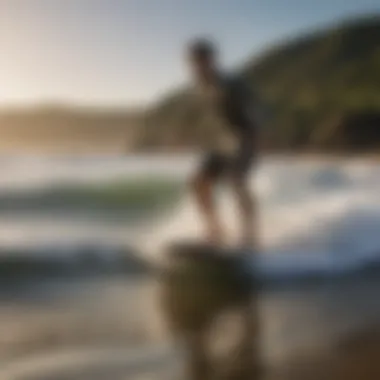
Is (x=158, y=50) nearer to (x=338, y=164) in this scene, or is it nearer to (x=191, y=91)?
(x=191, y=91)

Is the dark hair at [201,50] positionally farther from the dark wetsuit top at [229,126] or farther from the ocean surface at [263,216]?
the ocean surface at [263,216]

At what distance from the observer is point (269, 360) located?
0.97m

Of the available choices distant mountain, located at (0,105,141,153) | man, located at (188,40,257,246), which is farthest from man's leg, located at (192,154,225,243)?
distant mountain, located at (0,105,141,153)

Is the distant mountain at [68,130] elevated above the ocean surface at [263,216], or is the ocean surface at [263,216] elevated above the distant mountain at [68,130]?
the distant mountain at [68,130]

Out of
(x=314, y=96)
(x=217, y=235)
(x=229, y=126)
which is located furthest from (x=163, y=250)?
(x=314, y=96)

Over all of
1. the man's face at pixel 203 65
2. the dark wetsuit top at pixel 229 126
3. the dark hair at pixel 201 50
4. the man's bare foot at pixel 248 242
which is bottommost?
the man's bare foot at pixel 248 242

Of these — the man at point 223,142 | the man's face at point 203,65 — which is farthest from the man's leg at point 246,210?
the man's face at point 203,65

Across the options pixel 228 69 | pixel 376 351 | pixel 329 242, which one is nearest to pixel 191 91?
pixel 228 69

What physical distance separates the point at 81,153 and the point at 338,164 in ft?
1.22

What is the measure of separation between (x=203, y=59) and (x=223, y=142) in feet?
0.40

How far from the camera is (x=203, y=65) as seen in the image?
3.32 feet

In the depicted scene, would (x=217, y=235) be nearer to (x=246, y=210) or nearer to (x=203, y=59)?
(x=246, y=210)

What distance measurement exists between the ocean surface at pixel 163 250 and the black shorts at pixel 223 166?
0.7 inches

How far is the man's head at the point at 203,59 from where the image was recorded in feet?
3.32
